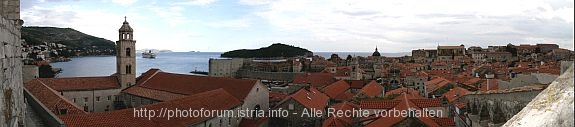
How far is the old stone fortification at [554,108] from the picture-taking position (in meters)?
2.50

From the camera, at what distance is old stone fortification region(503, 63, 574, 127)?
250 centimetres

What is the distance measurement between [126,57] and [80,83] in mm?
4176

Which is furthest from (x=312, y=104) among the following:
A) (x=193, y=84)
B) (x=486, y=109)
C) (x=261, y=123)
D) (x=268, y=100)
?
(x=486, y=109)

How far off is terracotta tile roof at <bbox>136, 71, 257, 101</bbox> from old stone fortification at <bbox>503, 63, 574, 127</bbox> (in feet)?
83.6

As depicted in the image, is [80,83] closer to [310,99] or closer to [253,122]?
[253,122]

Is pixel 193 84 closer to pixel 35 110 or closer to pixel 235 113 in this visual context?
pixel 235 113

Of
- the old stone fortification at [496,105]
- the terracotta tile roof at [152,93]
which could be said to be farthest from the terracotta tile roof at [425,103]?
the terracotta tile roof at [152,93]

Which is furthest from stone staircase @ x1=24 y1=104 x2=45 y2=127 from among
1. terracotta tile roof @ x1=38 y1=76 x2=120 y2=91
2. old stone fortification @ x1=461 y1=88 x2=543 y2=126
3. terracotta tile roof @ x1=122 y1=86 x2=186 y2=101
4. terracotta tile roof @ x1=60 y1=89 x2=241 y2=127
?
terracotta tile roof @ x1=38 y1=76 x2=120 y2=91

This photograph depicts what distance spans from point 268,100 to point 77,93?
1350cm

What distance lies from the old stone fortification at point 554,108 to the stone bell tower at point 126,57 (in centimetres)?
3557

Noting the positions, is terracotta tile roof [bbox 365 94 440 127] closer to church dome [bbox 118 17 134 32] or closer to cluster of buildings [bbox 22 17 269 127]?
cluster of buildings [bbox 22 17 269 127]

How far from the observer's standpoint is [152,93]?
3216cm

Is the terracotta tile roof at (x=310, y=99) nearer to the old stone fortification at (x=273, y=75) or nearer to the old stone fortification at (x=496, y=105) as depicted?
the old stone fortification at (x=496, y=105)

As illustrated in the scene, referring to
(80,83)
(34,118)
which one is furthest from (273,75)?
(34,118)
